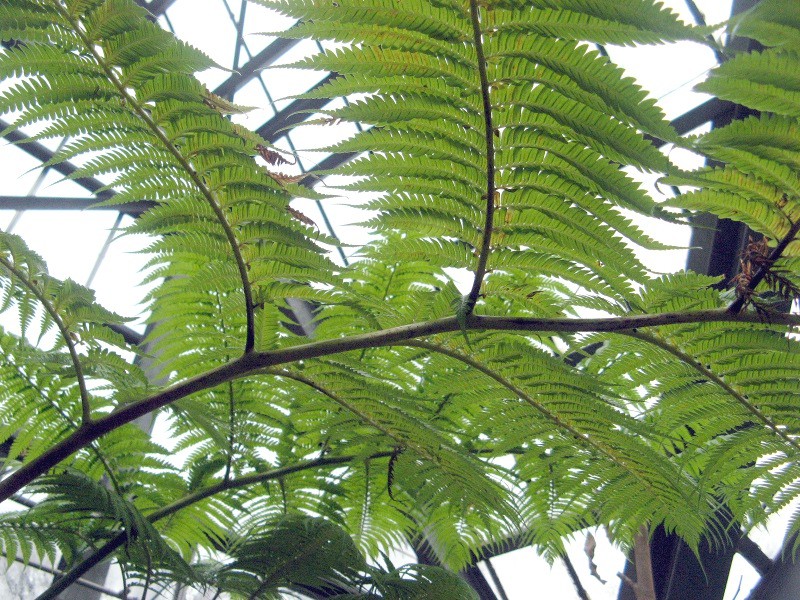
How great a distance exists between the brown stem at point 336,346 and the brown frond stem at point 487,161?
0.16 ft

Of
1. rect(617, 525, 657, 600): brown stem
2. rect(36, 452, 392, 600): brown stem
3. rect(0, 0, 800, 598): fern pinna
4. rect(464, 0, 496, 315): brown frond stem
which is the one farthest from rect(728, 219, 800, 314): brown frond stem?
rect(617, 525, 657, 600): brown stem

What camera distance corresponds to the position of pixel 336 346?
0.94 meters

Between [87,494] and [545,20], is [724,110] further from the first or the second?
[87,494]

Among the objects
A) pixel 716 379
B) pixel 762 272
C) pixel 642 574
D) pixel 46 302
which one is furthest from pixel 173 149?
pixel 642 574

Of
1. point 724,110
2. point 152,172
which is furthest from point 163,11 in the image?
point 152,172

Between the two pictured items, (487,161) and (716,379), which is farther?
(716,379)

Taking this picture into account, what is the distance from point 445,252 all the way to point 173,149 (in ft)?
1.30

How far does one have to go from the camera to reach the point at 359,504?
5.46ft

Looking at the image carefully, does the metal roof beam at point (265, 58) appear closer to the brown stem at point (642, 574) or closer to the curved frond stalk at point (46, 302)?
the brown stem at point (642, 574)

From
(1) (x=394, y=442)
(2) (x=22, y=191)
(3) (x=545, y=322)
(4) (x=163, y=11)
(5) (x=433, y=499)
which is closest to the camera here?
(3) (x=545, y=322)

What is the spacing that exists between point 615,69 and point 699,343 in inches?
19.9

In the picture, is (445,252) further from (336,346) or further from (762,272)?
(762,272)

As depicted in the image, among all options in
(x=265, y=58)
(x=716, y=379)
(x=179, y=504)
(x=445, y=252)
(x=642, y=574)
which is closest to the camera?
(x=445, y=252)

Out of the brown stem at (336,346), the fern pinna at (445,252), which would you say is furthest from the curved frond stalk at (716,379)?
the brown stem at (336,346)
